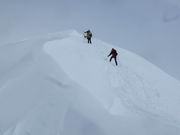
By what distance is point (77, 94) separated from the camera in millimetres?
36344

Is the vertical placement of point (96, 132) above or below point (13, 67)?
below

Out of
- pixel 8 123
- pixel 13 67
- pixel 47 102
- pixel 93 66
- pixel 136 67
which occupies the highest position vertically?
pixel 136 67

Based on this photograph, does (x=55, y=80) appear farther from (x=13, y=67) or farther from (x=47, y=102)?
(x=13, y=67)

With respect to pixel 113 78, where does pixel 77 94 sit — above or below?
below

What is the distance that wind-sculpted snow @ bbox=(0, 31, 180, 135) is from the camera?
34531 mm

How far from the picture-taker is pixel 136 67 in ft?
160

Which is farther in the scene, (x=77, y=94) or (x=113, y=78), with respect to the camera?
(x=113, y=78)

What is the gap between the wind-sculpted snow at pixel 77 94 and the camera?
113ft

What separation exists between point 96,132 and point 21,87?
8.16 metres

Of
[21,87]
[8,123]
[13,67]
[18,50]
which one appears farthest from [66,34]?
[8,123]

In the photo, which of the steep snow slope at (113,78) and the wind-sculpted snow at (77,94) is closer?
the wind-sculpted snow at (77,94)

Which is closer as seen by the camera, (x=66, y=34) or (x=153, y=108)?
(x=153, y=108)

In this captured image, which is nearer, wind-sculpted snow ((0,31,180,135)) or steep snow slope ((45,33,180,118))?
wind-sculpted snow ((0,31,180,135))

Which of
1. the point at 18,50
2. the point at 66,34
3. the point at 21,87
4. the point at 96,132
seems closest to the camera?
the point at 96,132
